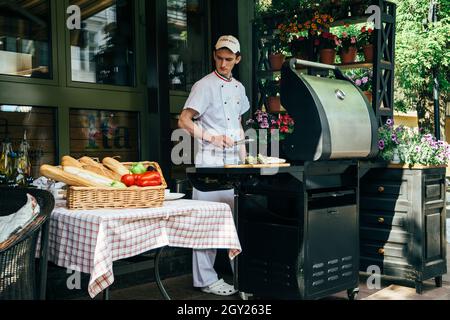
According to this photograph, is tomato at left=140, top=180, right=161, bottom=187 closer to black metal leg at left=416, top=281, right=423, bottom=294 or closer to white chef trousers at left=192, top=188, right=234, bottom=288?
white chef trousers at left=192, top=188, right=234, bottom=288

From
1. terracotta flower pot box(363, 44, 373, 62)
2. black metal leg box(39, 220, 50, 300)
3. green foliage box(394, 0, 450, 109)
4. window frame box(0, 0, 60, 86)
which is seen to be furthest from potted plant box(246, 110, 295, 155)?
green foliage box(394, 0, 450, 109)

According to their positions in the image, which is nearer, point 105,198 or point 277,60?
point 105,198

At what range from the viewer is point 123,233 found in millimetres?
2744

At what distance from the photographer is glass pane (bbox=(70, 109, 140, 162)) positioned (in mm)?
4742

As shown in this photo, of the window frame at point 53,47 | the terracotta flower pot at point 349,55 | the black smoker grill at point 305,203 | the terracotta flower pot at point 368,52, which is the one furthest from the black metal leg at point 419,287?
the window frame at point 53,47

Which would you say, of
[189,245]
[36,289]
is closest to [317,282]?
[189,245]

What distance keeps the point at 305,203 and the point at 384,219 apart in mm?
1304

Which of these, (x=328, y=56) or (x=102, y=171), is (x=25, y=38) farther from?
(x=328, y=56)

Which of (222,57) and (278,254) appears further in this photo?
(222,57)

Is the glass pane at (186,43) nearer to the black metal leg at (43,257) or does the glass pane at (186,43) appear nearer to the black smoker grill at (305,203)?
the black smoker grill at (305,203)

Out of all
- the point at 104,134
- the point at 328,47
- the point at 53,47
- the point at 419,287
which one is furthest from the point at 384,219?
the point at 53,47
